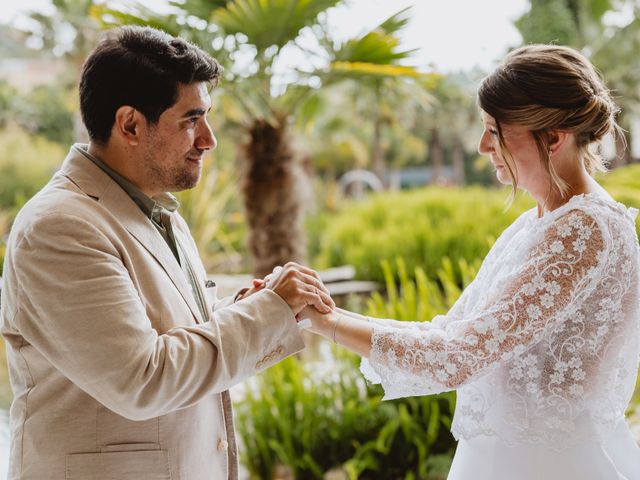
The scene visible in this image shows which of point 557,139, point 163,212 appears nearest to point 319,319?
A: point 163,212

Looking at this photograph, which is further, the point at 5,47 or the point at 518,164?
the point at 5,47

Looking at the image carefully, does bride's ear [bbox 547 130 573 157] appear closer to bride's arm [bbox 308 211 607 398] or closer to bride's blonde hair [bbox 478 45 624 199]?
bride's blonde hair [bbox 478 45 624 199]

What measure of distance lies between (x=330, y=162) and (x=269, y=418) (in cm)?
2010

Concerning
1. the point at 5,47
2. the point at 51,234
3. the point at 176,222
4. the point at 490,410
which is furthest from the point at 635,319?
the point at 5,47

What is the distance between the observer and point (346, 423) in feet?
11.4

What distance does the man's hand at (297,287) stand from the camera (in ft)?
5.11

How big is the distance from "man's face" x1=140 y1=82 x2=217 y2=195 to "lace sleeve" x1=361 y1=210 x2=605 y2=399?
620 mm

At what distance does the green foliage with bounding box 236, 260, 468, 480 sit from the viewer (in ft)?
11.0

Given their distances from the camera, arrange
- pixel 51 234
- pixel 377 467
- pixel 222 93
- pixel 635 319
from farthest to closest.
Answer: pixel 222 93
pixel 377 467
pixel 635 319
pixel 51 234

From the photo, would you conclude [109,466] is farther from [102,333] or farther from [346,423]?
[346,423]

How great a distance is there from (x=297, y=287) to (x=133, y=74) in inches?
20.9

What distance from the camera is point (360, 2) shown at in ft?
14.1

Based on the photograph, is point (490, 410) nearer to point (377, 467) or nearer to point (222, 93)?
point (377, 467)

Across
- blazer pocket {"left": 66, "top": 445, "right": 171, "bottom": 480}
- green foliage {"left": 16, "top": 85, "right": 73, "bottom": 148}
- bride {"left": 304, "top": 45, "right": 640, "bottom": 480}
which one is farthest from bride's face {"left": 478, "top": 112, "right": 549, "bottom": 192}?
green foliage {"left": 16, "top": 85, "right": 73, "bottom": 148}
